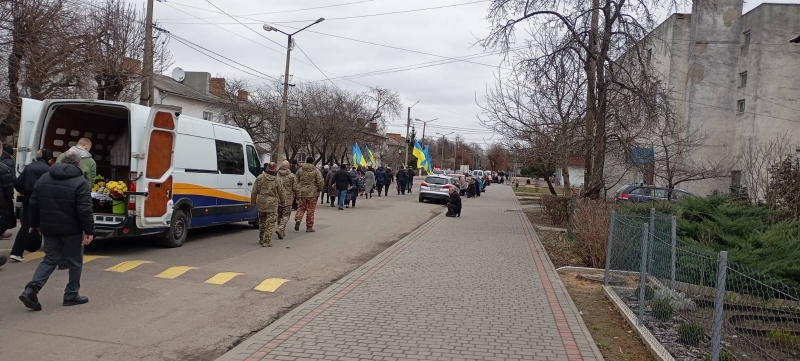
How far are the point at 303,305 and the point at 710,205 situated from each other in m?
9.75

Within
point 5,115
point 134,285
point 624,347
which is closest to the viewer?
point 624,347

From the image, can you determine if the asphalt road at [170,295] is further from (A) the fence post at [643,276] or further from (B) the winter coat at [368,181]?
(B) the winter coat at [368,181]

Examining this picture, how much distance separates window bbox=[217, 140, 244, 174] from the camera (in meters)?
12.2

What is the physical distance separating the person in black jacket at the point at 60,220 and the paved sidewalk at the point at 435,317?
7.48ft

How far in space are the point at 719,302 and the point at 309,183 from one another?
10.7 m

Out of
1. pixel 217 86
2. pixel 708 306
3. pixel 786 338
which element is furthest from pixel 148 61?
pixel 217 86

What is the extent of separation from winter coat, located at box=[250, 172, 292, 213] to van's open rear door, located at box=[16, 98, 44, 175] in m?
3.79

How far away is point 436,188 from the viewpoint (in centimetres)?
2811

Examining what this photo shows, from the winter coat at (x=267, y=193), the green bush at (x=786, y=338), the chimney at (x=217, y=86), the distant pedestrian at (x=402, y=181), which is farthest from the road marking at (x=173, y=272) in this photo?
the chimney at (x=217, y=86)

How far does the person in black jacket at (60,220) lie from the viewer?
6141 millimetres

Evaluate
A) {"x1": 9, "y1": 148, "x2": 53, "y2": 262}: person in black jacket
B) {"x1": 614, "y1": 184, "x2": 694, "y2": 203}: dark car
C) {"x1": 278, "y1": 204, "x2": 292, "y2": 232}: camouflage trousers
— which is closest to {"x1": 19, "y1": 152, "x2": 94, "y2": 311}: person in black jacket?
{"x1": 9, "y1": 148, "x2": 53, "y2": 262}: person in black jacket

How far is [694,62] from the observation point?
110ft

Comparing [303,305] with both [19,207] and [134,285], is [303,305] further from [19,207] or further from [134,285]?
[19,207]

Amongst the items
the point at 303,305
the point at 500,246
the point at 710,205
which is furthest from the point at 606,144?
the point at 303,305
